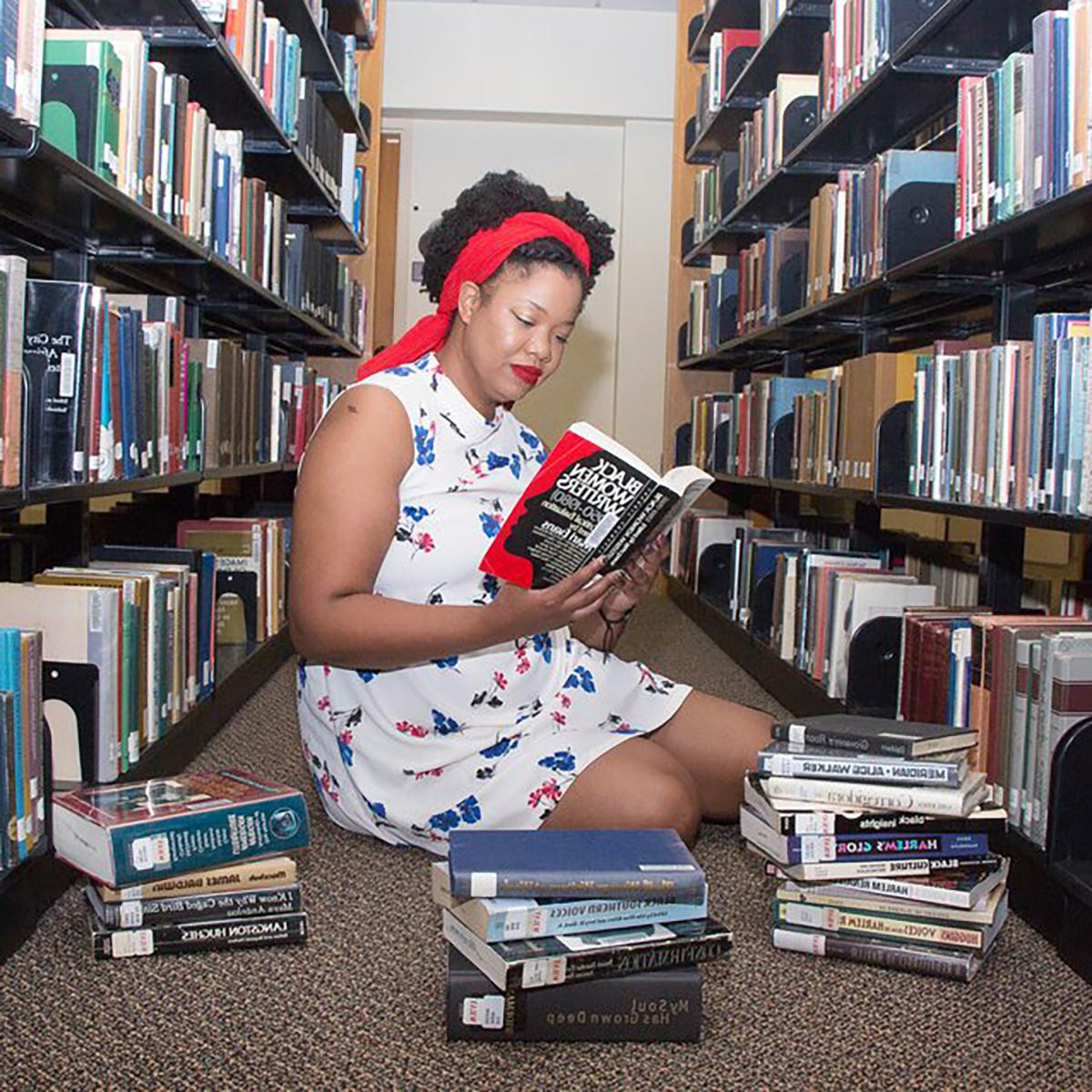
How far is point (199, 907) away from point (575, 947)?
51 cm

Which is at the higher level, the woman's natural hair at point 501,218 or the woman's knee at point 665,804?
the woman's natural hair at point 501,218

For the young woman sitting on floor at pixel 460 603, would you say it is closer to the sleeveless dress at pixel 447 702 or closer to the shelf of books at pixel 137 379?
the sleeveless dress at pixel 447 702

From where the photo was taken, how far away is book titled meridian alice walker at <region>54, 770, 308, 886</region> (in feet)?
4.94

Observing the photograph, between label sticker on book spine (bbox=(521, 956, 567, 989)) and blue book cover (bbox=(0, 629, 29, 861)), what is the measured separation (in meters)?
0.68

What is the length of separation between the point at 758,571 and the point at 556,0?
3848 mm

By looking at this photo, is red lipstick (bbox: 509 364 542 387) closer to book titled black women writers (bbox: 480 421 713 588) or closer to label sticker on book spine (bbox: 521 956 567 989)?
book titled black women writers (bbox: 480 421 713 588)

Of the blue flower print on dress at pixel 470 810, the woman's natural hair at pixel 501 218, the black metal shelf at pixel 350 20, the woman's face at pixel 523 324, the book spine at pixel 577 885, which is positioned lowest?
the blue flower print on dress at pixel 470 810

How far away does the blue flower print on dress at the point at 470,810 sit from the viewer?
1.83 m

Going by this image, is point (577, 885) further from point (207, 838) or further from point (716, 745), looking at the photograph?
point (716, 745)

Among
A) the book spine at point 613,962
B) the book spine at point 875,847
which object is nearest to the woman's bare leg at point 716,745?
the book spine at point 875,847

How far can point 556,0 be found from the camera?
6461mm

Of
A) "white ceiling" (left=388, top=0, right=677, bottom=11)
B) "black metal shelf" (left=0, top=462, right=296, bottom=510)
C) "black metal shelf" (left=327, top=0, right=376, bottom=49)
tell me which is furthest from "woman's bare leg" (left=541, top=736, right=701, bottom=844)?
"white ceiling" (left=388, top=0, right=677, bottom=11)

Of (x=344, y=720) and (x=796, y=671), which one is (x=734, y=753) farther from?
(x=796, y=671)

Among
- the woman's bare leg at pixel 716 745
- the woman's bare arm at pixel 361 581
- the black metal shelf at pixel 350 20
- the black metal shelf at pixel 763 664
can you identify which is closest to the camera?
the woman's bare arm at pixel 361 581
